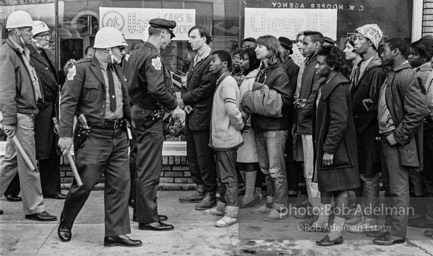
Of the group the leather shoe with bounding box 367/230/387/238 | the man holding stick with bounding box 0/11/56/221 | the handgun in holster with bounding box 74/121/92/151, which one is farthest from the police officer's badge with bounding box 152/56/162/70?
the leather shoe with bounding box 367/230/387/238

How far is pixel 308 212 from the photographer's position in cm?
680

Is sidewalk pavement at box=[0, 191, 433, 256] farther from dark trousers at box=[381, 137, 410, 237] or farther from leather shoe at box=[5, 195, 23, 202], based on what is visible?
leather shoe at box=[5, 195, 23, 202]

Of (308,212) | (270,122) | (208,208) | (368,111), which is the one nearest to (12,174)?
(208,208)

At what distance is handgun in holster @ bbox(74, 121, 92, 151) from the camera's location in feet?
18.0

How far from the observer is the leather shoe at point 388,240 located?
18.9 ft

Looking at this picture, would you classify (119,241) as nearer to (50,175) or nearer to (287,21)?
(50,175)

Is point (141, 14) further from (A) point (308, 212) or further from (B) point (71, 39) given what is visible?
(A) point (308, 212)

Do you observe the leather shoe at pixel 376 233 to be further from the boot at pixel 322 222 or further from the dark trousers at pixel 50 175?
the dark trousers at pixel 50 175

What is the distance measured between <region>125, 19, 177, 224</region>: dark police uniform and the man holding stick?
3.56ft

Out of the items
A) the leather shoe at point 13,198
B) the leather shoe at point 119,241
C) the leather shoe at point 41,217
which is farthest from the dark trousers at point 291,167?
the leather shoe at point 13,198

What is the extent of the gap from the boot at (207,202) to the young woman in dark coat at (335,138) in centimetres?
172

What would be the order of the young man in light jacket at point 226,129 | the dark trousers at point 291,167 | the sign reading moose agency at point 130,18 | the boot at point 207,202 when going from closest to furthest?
1. the young man in light jacket at point 226,129
2. the boot at point 207,202
3. the dark trousers at point 291,167
4. the sign reading moose agency at point 130,18

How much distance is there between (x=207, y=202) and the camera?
7125 mm

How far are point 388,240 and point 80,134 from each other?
3058 millimetres
